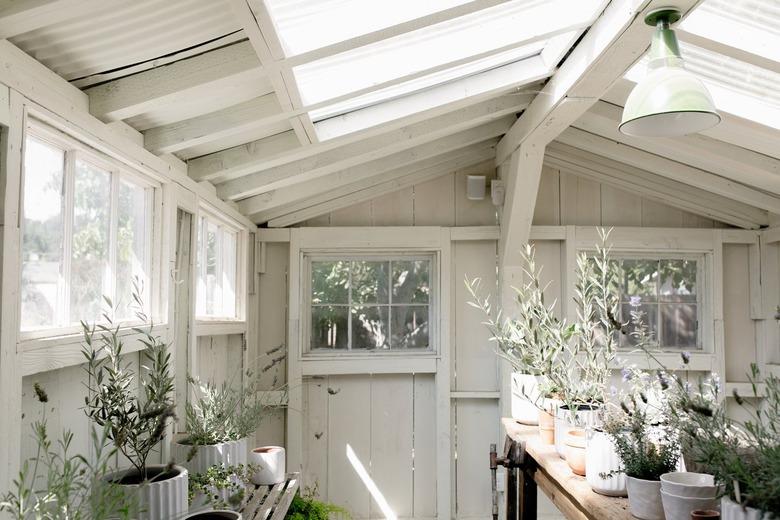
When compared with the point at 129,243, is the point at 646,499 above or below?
below

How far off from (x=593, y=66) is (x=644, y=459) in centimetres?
157

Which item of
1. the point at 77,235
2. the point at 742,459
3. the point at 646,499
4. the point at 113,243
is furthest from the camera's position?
the point at 113,243

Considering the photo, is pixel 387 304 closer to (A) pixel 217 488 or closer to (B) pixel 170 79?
(A) pixel 217 488

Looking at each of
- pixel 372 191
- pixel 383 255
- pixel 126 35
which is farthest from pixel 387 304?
pixel 126 35

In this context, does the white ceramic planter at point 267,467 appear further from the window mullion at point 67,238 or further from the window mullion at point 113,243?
the window mullion at point 67,238

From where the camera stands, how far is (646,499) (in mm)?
1812

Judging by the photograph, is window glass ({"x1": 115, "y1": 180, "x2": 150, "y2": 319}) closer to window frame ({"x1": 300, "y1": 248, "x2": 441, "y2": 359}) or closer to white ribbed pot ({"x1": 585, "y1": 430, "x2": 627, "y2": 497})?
white ribbed pot ({"x1": 585, "y1": 430, "x2": 627, "y2": 497})

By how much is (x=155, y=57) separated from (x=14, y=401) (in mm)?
1068

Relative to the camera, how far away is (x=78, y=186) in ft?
7.20

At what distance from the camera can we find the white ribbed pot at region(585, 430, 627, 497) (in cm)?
203

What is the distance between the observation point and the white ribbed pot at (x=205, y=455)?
2695 millimetres

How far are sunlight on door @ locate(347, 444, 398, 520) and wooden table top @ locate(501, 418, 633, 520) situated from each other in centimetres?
201

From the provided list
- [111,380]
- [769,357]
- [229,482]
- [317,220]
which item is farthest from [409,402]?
[111,380]

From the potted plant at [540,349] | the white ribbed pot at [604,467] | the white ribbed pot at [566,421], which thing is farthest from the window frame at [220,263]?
the white ribbed pot at [604,467]
